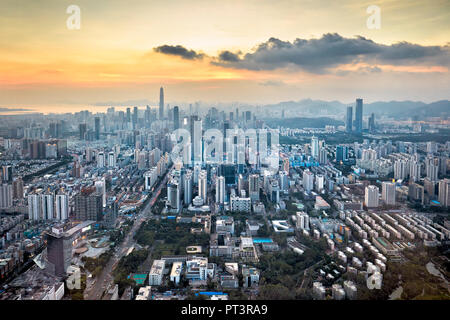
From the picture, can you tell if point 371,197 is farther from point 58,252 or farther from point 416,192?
point 58,252

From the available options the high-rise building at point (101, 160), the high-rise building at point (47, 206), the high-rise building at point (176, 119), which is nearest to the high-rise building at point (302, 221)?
the high-rise building at point (176, 119)

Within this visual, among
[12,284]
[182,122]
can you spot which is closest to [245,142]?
[182,122]

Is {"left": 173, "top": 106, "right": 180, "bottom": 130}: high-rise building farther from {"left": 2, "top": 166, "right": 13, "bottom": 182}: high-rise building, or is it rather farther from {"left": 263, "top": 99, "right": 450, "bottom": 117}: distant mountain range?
{"left": 2, "top": 166, "right": 13, "bottom": 182}: high-rise building

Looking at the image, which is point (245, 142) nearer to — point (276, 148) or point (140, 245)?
point (276, 148)

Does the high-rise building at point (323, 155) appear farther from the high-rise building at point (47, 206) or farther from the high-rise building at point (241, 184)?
the high-rise building at point (47, 206)

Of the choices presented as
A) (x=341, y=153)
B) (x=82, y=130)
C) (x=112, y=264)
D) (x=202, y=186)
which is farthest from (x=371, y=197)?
(x=82, y=130)

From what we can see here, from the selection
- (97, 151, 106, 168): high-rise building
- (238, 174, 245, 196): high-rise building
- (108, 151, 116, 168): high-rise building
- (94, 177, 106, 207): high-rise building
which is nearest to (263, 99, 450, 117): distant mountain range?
(238, 174, 245, 196): high-rise building
